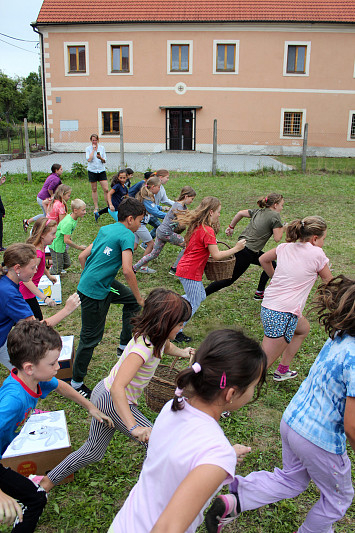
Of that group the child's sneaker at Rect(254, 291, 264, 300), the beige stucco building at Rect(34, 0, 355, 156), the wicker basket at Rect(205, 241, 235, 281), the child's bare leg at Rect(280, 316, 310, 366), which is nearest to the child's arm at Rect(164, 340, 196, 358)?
the child's bare leg at Rect(280, 316, 310, 366)

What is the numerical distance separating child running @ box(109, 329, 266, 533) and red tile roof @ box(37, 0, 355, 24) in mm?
27705

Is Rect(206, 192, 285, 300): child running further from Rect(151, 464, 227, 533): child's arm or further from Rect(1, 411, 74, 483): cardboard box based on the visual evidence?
Rect(151, 464, 227, 533): child's arm

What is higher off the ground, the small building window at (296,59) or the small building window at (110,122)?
the small building window at (296,59)

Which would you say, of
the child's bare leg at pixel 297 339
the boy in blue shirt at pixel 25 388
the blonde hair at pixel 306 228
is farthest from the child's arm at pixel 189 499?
the child's bare leg at pixel 297 339

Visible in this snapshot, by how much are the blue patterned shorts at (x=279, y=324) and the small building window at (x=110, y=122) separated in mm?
24677

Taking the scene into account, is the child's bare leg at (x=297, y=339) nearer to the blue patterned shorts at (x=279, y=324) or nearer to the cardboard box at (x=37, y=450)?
the blue patterned shorts at (x=279, y=324)

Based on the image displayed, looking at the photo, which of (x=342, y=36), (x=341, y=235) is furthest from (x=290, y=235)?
(x=342, y=36)

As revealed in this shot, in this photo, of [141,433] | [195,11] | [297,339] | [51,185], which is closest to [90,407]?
[141,433]

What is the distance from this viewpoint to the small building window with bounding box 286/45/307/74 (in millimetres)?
26141

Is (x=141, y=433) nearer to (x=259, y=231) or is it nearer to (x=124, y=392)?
(x=124, y=392)

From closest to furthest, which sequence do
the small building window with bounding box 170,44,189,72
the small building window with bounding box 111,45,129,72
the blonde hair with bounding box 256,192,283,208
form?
the blonde hair with bounding box 256,192,283,208, the small building window with bounding box 170,44,189,72, the small building window with bounding box 111,45,129,72

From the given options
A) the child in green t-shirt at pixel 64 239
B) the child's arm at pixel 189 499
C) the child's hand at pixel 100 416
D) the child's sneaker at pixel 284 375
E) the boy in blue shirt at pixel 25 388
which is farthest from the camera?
the child in green t-shirt at pixel 64 239

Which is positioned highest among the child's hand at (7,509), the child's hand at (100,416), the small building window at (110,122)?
the small building window at (110,122)

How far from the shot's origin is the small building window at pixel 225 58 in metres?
26.1
